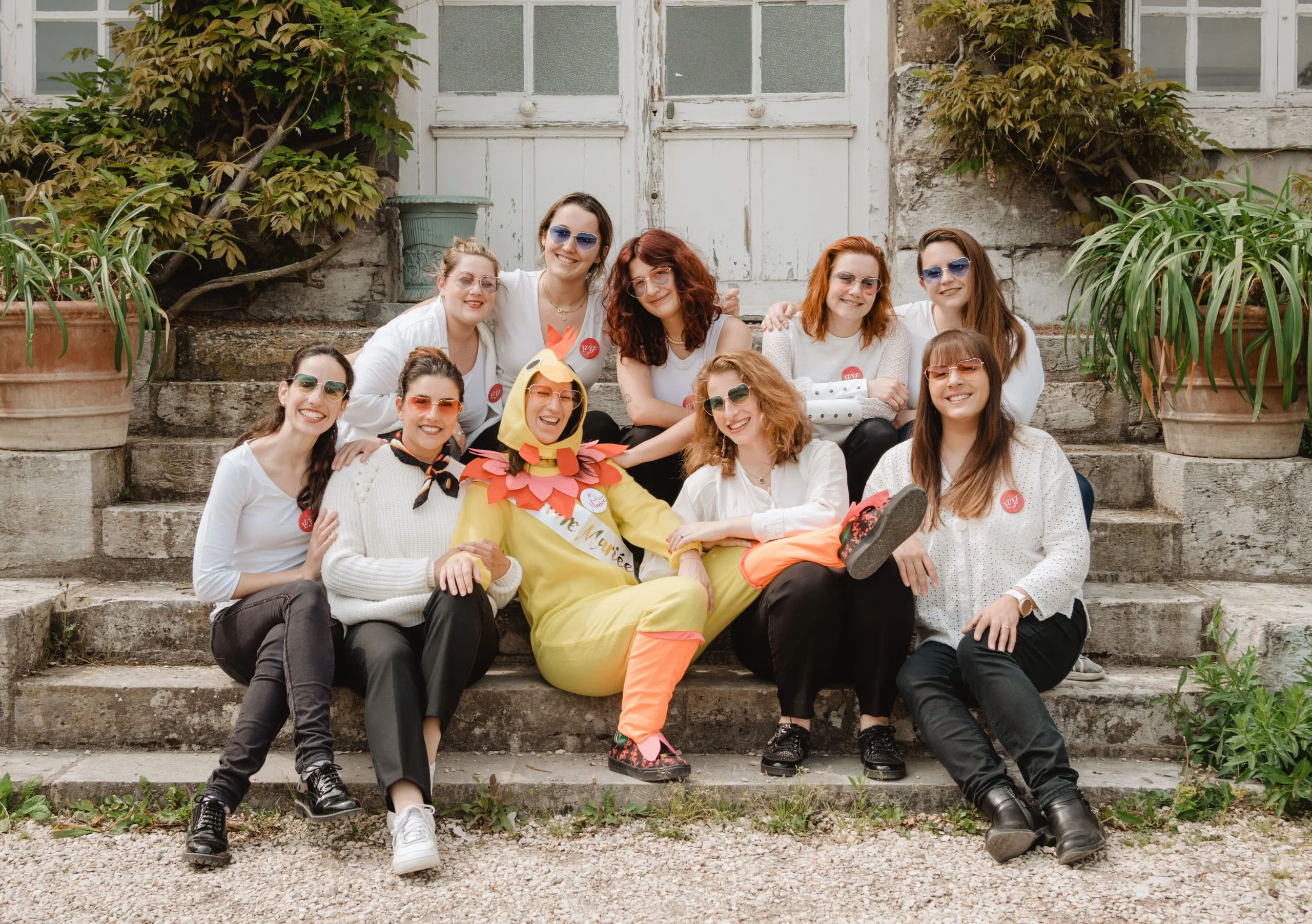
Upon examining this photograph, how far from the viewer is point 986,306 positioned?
314 cm

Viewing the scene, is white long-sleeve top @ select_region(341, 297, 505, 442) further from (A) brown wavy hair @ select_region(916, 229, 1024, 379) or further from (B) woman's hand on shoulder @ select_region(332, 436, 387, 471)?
(A) brown wavy hair @ select_region(916, 229, 1024, 379)

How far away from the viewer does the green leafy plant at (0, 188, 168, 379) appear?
10.4 ft

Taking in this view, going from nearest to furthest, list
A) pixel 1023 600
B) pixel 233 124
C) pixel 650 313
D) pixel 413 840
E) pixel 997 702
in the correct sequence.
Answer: pixel 413 840 < pixel 997 702 < pixel 1023 600 < pixel 650 313 < pixel 233 124

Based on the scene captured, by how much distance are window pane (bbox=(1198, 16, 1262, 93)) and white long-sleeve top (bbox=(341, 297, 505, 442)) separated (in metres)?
3.51

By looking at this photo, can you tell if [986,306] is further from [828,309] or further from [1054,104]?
[1054,104]

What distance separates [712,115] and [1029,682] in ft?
10.5

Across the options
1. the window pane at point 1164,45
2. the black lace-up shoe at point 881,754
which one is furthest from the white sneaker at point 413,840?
the window pane at point 1164,45

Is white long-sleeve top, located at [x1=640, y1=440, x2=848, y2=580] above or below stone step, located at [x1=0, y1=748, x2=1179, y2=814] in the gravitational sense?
above

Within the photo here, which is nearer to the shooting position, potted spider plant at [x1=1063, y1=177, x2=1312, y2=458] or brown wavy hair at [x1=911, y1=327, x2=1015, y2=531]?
brown wavy hair at [x1=911, y1=327, x2=1015, y2=531]

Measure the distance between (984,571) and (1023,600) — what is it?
0.40 ft

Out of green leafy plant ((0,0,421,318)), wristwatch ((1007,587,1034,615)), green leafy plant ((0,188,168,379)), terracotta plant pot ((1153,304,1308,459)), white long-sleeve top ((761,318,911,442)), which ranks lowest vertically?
wristwatch ((1007,587,1034,615))

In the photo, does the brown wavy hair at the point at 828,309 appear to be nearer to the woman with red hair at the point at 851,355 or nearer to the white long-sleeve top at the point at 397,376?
the woman with red hair at the point at 851,355

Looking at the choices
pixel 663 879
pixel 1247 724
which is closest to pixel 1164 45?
pixel 1247 724

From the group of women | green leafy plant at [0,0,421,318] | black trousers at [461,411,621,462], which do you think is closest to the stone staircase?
the group of women
